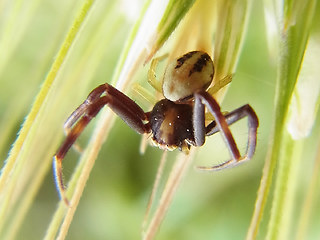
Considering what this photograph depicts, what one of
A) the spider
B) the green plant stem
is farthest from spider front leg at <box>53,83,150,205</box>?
the green plant stem

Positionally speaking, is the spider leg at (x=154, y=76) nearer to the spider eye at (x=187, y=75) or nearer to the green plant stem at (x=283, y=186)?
the spider eye at (x=187, y=75)

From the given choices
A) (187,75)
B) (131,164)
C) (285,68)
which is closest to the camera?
(285,68)

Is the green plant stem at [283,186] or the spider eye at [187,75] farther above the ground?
the spider eye at [187,75]

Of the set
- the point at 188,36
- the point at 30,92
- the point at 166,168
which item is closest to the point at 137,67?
the point at 188,36

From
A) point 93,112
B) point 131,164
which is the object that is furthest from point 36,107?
point 131,164

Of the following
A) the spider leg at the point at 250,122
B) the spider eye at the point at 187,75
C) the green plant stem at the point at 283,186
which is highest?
the spider eye at the point at 187,75

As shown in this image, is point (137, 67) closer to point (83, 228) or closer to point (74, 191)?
point (74, 191)

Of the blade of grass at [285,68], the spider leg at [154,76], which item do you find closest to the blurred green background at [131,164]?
the spider leg at [154,76]

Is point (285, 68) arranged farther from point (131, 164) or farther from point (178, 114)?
point (131, 164)

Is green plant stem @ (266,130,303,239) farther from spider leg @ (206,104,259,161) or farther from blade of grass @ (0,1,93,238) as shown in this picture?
blade of grass @ (0,1,93,238)
